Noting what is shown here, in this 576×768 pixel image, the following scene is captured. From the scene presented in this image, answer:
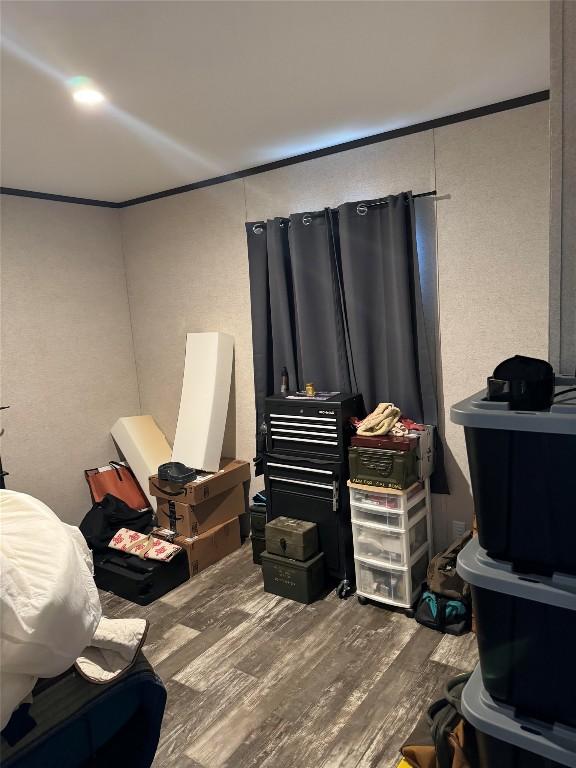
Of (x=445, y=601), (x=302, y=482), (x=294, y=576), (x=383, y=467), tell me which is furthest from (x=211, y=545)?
(x=445, y=601)

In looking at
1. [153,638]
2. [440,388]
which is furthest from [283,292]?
[153,638]

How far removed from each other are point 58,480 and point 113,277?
165 centimetres

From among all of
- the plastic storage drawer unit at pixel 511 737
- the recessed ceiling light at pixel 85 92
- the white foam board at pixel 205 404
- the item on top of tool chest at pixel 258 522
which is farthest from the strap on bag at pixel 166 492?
the plastic storage drawer unit at pixel 511 737

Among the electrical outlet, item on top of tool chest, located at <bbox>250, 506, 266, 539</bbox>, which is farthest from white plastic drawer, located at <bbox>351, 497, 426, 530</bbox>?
item on top of tool chest, located at <bbox>250, 506, 266, 539</bbox>

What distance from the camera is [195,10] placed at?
5.35 ft

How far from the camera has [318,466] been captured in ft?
10.0

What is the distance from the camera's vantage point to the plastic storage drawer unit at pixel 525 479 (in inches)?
40.3

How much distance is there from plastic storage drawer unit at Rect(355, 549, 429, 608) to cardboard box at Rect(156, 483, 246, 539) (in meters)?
1.12

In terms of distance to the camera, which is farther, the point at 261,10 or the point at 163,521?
the point at 163,521

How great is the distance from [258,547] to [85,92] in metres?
2.67

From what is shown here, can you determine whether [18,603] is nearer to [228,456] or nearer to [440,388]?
[440,388]

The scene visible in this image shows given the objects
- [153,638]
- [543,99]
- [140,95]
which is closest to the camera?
[140,95]

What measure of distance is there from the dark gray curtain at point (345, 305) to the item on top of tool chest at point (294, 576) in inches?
33.6

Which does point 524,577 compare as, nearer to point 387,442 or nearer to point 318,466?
point 387,442
